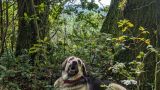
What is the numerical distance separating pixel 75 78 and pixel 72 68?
0.18 metres

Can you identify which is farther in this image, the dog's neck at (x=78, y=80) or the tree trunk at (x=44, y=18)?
the tree trunk at (x=44, y=18)

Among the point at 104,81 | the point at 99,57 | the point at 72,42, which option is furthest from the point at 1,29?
the point at 104,81

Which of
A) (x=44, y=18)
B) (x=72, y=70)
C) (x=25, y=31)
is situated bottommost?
(x=72, y=70)

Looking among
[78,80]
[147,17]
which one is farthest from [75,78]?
[147,17]

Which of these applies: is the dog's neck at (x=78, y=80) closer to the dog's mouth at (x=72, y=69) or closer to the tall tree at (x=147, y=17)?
the dog's mouth at (x=72, y=69)

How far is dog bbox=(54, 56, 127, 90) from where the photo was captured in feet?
23.7

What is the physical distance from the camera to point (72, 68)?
7.40 meters

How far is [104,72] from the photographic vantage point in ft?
25.4

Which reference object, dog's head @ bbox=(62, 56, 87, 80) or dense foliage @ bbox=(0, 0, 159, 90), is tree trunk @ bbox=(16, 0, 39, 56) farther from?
dog's head @ bbox=(62, 56, 87, 80)

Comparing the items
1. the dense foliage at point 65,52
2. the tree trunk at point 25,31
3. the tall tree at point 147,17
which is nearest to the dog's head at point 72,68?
the dense foliage at point 65,52

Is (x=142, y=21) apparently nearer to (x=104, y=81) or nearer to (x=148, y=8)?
(x=148, y=8)

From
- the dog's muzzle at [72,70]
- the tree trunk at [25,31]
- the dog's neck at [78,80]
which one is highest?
the tree trunk at [25,31]

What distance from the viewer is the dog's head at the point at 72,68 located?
722cm

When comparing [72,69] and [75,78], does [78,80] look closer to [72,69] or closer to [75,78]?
[75,78]
